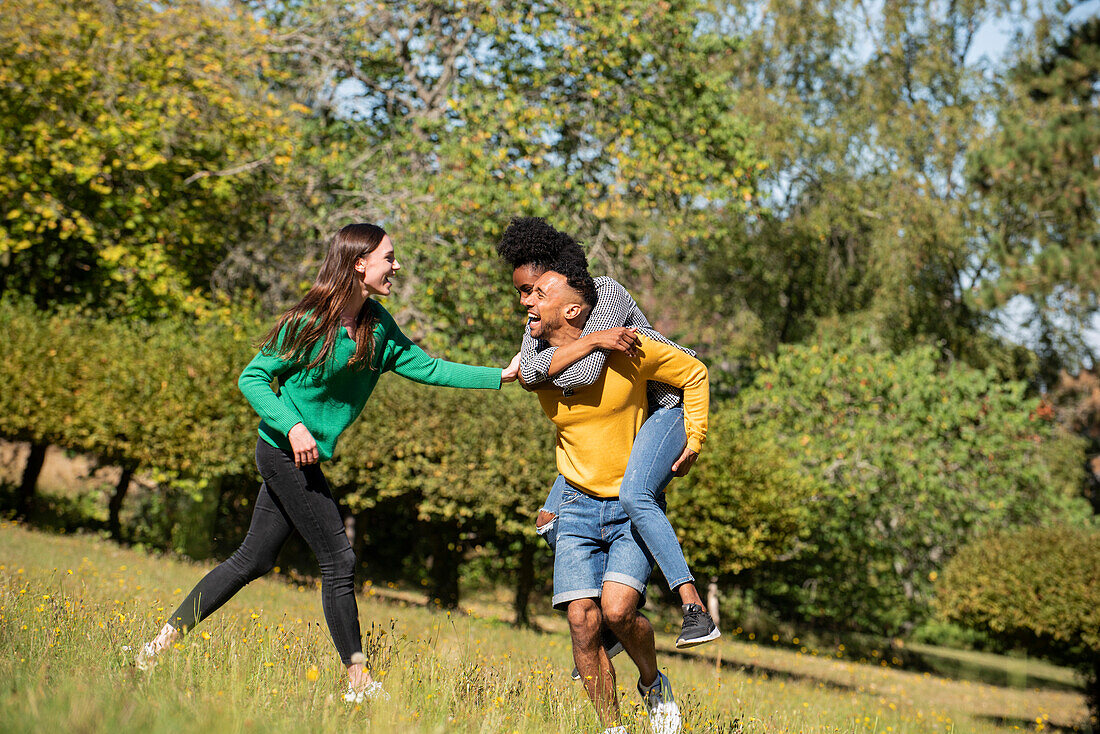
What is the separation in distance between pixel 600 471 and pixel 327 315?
1.32 m

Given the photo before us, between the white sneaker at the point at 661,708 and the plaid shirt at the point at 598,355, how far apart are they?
1.21 meters

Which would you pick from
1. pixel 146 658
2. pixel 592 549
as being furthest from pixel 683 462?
pixel 146 658

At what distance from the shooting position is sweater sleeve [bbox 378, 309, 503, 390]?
403 centimetres

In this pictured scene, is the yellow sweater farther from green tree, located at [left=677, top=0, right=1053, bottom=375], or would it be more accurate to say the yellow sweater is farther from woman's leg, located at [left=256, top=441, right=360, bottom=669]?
green tree, located at [left=677, top=0, right=1053, bottom=375]

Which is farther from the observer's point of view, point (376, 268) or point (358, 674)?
point (376, 268)

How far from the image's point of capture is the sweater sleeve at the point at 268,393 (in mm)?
3547

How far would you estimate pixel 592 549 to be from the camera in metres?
3.69

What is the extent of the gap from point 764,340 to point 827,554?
19.0 ft

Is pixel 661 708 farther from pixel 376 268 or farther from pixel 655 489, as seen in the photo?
pixel 376 268

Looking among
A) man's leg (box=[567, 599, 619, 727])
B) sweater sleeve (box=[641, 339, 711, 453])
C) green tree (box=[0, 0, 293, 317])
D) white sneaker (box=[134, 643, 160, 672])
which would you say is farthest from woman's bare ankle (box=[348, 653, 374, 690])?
green tree (box=[0, 0, 293, 317])

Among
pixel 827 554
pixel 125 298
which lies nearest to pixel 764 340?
pixel 827 554

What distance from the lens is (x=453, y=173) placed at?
1384cm

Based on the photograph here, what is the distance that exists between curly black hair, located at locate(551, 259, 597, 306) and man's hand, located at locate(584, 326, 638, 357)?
307 mm

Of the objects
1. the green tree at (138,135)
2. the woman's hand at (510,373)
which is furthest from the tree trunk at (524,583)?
the woman's hand at (510,373)
